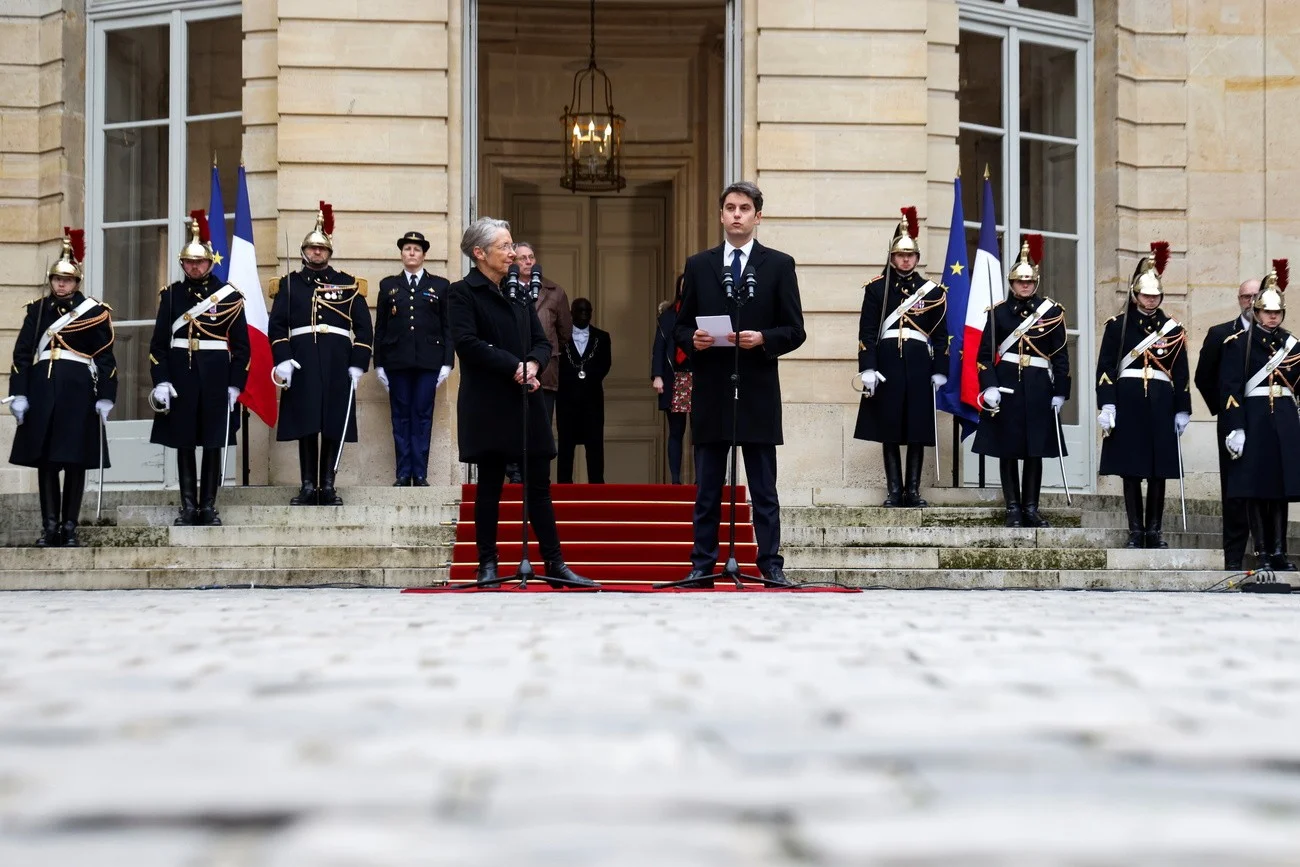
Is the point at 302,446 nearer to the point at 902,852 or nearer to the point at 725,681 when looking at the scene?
the point at 725,681

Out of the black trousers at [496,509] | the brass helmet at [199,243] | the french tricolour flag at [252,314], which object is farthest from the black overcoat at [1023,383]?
the brass helmet at [199,243]

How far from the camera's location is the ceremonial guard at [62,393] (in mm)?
9469

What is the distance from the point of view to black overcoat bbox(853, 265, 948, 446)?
403 inches

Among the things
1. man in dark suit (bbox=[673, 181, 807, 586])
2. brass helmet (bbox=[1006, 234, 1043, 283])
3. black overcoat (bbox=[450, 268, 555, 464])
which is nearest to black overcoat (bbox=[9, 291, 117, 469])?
black overcoat (bbox=[450, 268, 555, 464])

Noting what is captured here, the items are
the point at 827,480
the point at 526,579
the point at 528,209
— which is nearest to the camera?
the point at 526,579

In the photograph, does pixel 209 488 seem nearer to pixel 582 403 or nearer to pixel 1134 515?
pixel 582 403

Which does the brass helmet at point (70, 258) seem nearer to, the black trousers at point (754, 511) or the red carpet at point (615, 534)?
the red carpet at point (615, 534)

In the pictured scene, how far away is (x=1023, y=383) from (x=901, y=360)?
69 centimetres

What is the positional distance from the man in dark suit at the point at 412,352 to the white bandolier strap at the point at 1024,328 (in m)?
3.16

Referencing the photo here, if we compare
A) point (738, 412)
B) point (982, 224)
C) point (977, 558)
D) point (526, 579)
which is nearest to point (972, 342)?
point (982, 224)

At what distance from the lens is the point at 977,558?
28.7ft

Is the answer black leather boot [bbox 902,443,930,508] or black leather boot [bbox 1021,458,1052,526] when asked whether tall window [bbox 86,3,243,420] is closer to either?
black leather boot [bbox 902,443,930,508]

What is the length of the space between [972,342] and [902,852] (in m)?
8.96

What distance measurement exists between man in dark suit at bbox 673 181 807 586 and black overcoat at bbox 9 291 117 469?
12.2 ft
